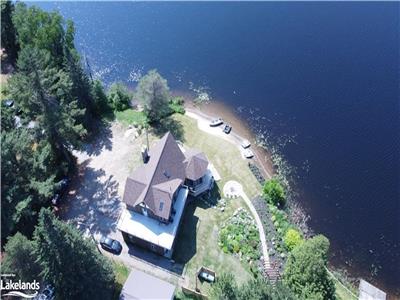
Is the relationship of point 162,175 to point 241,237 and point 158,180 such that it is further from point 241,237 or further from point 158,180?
point 241,237

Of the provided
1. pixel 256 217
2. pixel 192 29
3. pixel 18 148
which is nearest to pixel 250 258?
pixel 256 217

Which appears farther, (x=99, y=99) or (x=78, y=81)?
(x=99, y=99)

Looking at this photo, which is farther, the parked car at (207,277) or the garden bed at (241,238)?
the garden bed at (241,238)

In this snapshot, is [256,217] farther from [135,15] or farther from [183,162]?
[135,15]

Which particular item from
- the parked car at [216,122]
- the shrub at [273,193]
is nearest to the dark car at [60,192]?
the parked car at [216,122]

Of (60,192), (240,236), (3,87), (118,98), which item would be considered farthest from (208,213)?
(3,87)

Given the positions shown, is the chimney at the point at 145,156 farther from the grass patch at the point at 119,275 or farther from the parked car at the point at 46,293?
the parked car at the point at 46,293

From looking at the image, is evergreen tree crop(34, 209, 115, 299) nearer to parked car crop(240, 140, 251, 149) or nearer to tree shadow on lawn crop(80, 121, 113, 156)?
tree shadow on lawn crop(80, 121, 113, 156)
